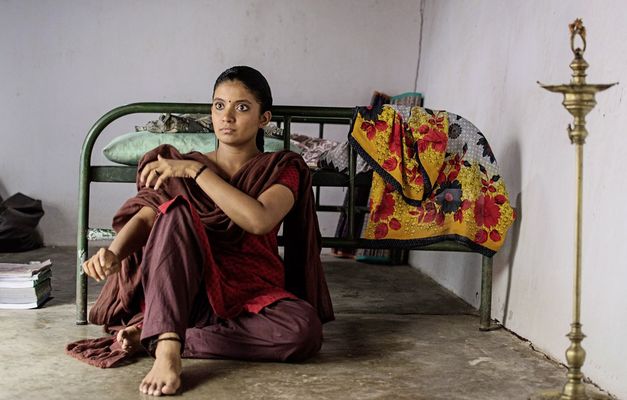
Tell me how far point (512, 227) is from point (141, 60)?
3530mm

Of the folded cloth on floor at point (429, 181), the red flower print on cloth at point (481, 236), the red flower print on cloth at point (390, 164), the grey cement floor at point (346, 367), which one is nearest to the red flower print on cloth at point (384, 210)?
the folded cloth on floor at point (429, 181)

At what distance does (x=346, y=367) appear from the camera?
2729mm

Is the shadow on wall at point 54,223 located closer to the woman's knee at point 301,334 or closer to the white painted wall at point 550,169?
the white painted wall at point 550,169

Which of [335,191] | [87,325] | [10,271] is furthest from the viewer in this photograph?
[335,191]

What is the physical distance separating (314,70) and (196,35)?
90 cm

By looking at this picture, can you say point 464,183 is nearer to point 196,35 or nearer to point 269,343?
point 269,343

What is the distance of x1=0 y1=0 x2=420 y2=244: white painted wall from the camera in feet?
19.8

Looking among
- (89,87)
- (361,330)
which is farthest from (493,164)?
(89,87)

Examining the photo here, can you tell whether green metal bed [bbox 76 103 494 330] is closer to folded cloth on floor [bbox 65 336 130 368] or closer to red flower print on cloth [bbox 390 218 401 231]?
red flower print on cloth [bbox 390 218 401 231]

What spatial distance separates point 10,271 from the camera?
3588 millimetres

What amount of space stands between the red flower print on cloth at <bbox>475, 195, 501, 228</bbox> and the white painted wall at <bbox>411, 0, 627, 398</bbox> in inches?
4.5

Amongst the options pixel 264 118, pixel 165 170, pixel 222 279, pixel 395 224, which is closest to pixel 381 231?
pixel 395 224

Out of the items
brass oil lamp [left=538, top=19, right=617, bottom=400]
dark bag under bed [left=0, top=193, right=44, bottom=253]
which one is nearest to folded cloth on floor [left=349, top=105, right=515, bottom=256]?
brass oil lamp [left=538, top=19, right=617, bottom=400]

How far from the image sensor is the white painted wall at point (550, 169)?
253 centimetres
